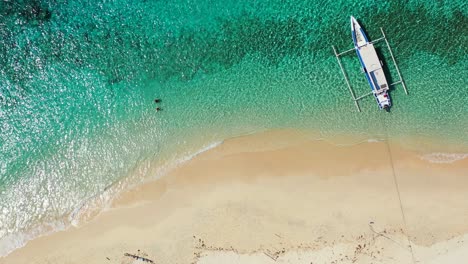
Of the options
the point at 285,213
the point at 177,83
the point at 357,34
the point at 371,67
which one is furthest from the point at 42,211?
the point at 357,34

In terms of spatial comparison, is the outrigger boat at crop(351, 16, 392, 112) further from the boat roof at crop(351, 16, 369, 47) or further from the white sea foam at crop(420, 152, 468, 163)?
the white sea foam at crop(420, 152, 468, 163)

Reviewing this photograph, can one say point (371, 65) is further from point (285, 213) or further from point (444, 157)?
point (285, 213)

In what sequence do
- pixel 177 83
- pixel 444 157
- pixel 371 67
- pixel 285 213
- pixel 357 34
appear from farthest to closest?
pixel 177 83 → pixel 357 34 → pixel 371 67 → pixel 444 157 → pixel 285 213

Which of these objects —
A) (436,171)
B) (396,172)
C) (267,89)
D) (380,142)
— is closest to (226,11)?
(267,89)

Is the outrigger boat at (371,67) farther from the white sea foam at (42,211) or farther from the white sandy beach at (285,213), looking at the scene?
the white sea foam at (42,211)

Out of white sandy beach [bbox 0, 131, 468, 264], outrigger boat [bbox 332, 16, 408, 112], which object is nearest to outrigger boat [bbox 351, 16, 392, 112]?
outrigger boat [bbox 332, 16, 408, 112]

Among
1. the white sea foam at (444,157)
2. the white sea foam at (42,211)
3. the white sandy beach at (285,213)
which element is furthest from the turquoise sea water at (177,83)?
the white sandy beach at (285,213)
